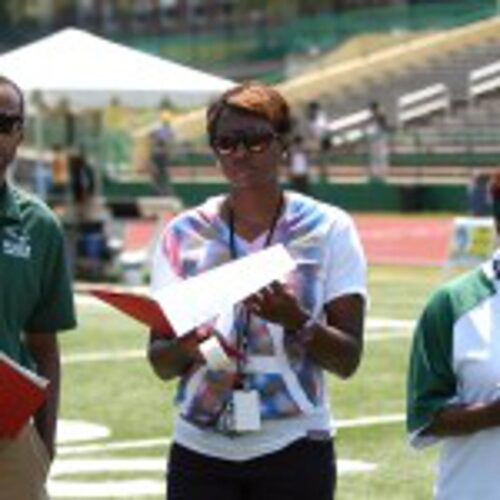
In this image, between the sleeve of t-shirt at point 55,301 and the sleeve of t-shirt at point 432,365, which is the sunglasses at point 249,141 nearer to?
the sleeve of t-shirt at point 55,301

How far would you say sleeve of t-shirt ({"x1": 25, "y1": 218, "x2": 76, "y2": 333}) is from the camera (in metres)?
5.68

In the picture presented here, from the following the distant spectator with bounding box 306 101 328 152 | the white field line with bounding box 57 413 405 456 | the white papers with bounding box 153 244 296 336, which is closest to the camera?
the white papers with bounding box 153 244 296 336

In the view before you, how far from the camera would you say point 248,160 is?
544cm

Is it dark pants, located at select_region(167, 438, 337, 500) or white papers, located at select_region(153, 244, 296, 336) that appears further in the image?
dark pants, located at select_region(167, 438, 337, 500)

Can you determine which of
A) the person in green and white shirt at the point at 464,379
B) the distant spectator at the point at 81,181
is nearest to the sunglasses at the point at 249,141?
the person in green and white shirt at the point at 464,379

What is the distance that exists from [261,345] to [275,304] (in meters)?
0.26

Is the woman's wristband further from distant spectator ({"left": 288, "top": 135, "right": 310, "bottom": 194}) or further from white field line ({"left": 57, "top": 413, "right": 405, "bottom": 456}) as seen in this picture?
distant spectator ({"left": 288, "top": 135, "right": 310, "bottom": 194})

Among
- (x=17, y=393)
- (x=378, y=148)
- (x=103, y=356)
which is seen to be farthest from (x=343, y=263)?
(x=378, y=148)

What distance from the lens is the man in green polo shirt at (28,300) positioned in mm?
5492

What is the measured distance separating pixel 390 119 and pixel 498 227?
47.4 metres

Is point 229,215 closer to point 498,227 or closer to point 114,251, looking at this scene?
point 498,227

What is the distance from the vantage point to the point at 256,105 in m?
5.42

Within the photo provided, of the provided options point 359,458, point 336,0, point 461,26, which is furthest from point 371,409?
point 336,0

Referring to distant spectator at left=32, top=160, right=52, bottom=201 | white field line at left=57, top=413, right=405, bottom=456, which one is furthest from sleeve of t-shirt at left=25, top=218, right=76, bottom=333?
distant spectator at left=32, top=160, right=52, bottom=201
